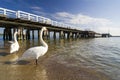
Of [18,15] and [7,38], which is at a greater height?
[18,15]

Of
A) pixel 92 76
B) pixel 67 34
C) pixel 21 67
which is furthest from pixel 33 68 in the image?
pixel 67 34

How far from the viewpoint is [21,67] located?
7285 millimetres

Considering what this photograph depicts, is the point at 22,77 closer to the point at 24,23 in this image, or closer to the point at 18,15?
the point at 18,15

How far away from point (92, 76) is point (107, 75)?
0.56 meters

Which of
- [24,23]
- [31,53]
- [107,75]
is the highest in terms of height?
[24,23]

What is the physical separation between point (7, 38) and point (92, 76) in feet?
86.4

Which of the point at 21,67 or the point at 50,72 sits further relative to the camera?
the point at 21,67

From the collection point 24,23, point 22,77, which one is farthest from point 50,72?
point 24,23

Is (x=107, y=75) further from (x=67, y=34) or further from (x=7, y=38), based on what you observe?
(x=67, y=34)

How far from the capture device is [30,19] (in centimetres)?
2528

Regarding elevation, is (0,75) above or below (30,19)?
below

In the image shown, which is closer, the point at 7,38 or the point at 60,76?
the point at 60,76

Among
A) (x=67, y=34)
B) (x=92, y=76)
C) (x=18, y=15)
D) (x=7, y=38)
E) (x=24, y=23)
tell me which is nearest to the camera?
(x=92, y=76)

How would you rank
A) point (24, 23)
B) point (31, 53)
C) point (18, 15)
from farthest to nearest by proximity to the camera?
1. point (24, 23)
2. point (18, 15)
3. point (31, 53)
